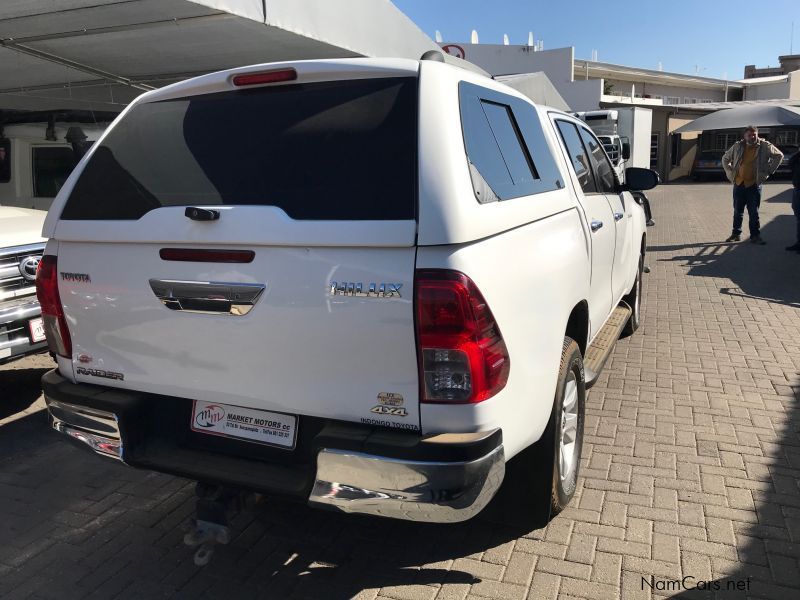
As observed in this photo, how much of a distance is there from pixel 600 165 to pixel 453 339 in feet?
10.2

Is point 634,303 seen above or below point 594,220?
below

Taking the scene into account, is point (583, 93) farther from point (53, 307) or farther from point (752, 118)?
point (53, 307)

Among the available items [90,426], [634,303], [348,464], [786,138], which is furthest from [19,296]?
[786,138]

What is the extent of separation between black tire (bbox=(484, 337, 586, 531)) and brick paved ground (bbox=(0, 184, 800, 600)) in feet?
0.50

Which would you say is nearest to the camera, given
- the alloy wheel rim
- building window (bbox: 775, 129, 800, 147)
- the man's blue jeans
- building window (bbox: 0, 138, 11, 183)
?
the alloy wheel rim

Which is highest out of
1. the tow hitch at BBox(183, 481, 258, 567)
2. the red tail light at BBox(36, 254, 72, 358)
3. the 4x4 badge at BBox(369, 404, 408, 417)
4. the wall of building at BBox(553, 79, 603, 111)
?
the wall of building at BBox(553, 79, 603, 111)

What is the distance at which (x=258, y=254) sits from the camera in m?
2.33

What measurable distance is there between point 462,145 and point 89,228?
5.03 feet

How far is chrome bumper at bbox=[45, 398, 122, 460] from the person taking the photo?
105 inches

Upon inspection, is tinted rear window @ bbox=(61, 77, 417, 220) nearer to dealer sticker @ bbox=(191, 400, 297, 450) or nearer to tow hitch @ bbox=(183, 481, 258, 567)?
dealer sticker @ bbox=(191, 400, 297, 450)

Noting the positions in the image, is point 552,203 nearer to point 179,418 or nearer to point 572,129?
point 572,129

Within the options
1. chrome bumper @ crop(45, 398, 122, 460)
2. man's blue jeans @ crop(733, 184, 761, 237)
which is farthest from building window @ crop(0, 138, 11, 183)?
man's blue jeans @ crop(733, 184, 761, 237)

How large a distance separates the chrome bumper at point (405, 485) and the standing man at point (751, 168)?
415 inches

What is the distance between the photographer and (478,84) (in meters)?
2.85
